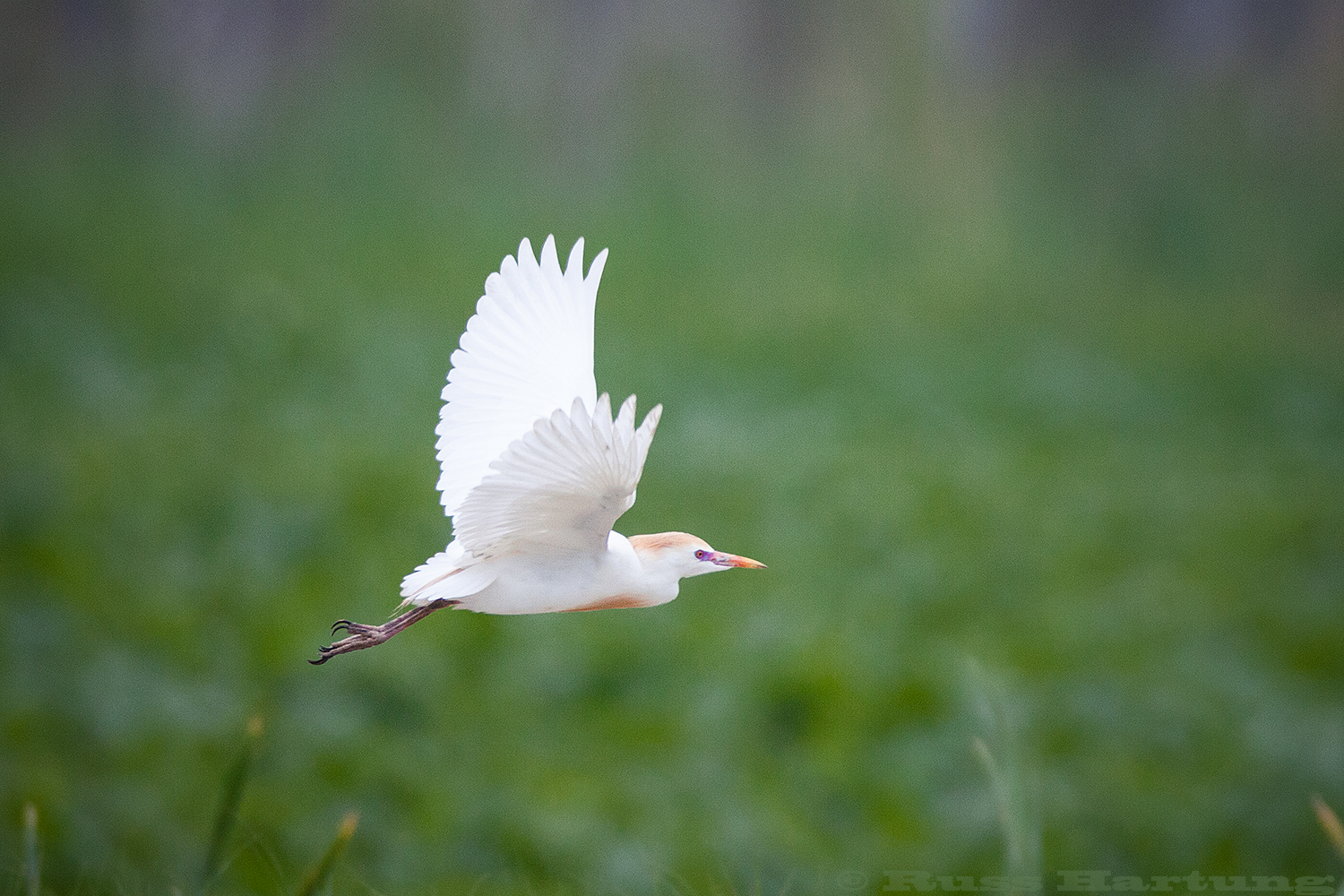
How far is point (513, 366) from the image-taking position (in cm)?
137

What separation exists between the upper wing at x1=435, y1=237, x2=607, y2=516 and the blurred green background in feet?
2.48

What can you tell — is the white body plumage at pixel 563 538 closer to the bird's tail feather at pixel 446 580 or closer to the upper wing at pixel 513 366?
the bird's tail feather at pixel 446 580

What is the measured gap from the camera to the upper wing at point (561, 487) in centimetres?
96

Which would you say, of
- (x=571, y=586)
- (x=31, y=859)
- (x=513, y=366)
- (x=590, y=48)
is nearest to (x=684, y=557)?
(x=571, y=586)

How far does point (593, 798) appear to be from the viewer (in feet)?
15.0

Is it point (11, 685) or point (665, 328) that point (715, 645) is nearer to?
point (665, 328)

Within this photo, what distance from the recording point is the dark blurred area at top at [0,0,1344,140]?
24.2 ft

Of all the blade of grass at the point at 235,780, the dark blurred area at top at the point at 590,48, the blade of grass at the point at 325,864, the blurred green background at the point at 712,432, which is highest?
the dark blurred area at top at the point at 590,48

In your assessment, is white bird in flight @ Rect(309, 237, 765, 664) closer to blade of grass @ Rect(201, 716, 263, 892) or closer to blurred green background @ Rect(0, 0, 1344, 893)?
blade of grass @ Rect(201, 716, 263, 892)

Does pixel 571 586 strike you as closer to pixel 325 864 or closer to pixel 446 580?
pixel 446 580

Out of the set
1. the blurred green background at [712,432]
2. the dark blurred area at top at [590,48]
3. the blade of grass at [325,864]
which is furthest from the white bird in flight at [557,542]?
the dark blurred area at top at [590,48]

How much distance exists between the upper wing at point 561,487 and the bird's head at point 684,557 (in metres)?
0.05

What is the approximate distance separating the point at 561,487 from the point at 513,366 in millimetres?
413

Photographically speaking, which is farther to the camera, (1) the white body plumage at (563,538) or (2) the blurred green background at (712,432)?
(2) the blurred green background at (712,432)
